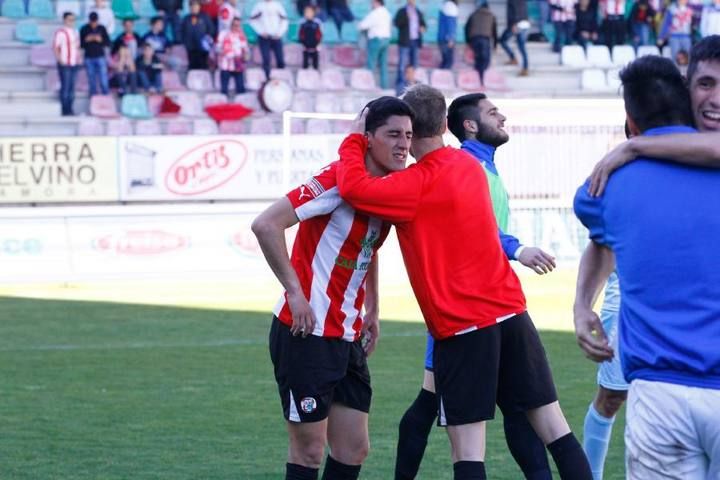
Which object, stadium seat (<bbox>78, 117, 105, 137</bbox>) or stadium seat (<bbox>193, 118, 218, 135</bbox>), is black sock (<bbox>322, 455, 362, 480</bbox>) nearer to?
stadium seat (<bbox>78, 117, 105, 137</bbox>)

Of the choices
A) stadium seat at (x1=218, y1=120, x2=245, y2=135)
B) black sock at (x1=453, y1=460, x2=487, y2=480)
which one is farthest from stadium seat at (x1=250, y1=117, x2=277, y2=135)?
black sock at (x1=453, y1=460, x2=487, y2=480)

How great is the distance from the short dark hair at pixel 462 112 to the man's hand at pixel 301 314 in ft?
4.71

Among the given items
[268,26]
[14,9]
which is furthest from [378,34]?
[14,9]

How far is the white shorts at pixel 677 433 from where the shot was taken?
3.56 metres

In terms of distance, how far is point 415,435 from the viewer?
625 centimetres

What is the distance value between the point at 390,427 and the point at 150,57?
1686 centimetres

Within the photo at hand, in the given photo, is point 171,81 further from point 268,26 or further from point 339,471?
point 339,471

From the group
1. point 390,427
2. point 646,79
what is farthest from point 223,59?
point 646,79

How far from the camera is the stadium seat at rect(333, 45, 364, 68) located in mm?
Result: 27234

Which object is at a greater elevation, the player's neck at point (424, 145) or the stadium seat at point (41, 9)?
the stadium seat at point (41, 9)

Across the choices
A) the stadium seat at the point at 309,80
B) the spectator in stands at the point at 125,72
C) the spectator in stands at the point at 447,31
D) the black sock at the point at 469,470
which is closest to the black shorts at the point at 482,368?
the black sock at the point at 469,470

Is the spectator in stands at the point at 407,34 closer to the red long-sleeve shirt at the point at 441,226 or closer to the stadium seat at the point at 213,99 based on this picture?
the stadium seat at the point at 213,99

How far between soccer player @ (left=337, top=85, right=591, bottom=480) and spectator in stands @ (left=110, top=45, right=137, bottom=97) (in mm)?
19366

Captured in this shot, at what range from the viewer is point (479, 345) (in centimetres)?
535
